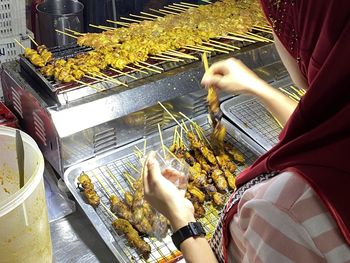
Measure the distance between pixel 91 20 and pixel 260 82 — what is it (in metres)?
3.07

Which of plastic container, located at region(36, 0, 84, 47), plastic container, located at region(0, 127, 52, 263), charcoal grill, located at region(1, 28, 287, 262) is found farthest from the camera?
plastic container, located at region(36, 0, 84, 47)

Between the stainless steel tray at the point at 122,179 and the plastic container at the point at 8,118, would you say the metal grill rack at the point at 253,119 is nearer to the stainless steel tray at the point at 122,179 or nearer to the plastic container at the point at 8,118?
the stainless steel tray at the point at 122,179

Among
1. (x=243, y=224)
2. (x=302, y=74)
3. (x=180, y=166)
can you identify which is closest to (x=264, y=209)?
(x=243, y=224)

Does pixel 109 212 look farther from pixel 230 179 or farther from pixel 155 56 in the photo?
pixel 155 56

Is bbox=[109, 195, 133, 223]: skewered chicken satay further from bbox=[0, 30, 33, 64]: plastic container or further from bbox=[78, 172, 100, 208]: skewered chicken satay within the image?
bbox=[0, 30, 33, 64]: plastic container

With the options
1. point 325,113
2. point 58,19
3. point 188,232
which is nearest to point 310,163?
point 325,113

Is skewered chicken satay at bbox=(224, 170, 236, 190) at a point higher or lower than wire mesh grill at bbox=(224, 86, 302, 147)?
lower

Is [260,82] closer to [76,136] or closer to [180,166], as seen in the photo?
[180,166]

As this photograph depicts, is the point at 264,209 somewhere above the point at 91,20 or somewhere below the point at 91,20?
above

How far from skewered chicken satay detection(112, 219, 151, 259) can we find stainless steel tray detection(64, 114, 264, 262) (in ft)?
0.08

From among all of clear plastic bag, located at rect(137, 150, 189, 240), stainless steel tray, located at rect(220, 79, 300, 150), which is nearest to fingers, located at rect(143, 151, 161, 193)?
clear plastic bag, located at rect(137, 150, 189, 240)

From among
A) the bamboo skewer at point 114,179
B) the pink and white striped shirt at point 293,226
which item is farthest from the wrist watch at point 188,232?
the bamboo skewer at point 114,179

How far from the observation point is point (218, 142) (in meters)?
3.04

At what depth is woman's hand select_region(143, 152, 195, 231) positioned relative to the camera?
178cm
